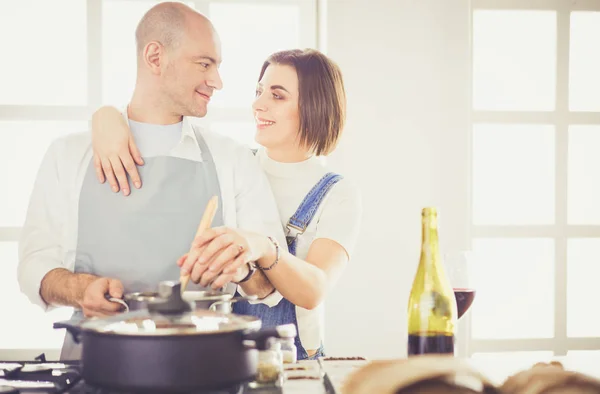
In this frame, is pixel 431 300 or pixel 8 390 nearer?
pixel 8 390

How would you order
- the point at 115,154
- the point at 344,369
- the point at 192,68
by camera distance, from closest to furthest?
the point at 344,369, the point at 115,154, the point at 192,68

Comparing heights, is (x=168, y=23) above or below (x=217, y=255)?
above

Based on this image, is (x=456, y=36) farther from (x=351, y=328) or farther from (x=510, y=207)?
(x=351, y=328)

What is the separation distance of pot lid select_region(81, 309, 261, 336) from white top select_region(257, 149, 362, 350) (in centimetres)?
101

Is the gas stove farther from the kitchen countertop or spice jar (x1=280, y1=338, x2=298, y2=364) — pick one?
spice jar (x1=280, y1=338, x2=298, y2=364)

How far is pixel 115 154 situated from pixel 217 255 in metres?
0.57

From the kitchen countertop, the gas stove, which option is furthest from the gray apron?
the kitchen countertop

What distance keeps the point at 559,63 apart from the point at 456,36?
67 centimetres

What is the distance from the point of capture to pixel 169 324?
86 centimetres

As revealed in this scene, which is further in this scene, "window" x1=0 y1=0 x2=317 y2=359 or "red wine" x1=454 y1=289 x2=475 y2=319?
"window" x1=0 y1=0 x2=317 y2=359

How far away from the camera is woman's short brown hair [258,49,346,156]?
2088 mm

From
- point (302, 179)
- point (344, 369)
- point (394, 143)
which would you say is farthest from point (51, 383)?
point (394, 143)

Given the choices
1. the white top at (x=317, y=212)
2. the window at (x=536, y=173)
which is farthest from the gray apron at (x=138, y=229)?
the window at (x=536, y=173)

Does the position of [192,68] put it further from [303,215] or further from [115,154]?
[303,215]
